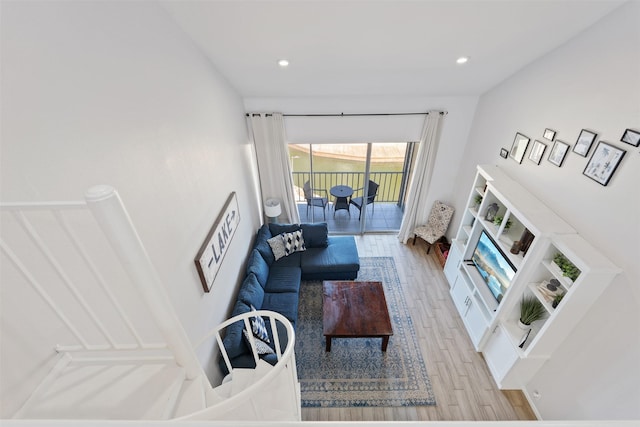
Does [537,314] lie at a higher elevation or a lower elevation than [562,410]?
higher

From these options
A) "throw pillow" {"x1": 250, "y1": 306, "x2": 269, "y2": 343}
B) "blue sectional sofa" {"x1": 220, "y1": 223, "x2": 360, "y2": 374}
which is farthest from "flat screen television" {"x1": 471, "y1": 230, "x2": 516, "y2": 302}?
"throw pillow" {"x1": 250, "y1": 306, "x2": 269, "y2": 343}

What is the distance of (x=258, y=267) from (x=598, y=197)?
3.57 m

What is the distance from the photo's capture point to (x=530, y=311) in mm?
2662

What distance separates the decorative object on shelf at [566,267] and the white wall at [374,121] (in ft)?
8.60

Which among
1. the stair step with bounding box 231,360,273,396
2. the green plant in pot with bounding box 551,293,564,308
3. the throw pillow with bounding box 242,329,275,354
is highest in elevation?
the green plant in pot with bounding box 551,293,564,308

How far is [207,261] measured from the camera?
2631 millimetres

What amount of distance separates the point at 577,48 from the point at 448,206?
283cm

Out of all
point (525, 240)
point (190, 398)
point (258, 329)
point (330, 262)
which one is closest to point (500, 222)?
point (525, 240)

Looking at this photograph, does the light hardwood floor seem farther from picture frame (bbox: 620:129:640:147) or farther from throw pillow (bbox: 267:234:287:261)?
picture frame (bbox: 620:129:640:147)

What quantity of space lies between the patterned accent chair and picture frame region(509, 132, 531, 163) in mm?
1680

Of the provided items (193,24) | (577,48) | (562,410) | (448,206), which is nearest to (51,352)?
(193,24)

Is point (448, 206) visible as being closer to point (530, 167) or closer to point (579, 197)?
point (530, 167)

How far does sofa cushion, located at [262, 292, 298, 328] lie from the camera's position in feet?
11.4

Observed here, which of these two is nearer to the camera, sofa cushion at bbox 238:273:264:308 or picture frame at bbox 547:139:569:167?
picture frame at bbox 547:139:569:167
